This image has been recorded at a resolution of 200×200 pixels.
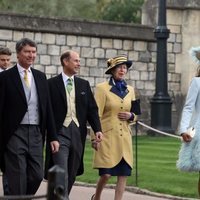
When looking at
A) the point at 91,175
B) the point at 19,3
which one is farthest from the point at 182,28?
the point at 19,3

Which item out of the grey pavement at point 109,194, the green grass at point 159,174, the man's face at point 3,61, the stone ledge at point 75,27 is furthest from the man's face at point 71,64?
the stone ledge at point 75,27

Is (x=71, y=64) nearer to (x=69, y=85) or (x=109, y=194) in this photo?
(x=69, y=85)

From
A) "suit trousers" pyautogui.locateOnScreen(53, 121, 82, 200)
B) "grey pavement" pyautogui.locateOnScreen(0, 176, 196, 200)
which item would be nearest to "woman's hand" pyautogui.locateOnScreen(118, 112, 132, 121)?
"suit trousers" pyautogui.locateOnScreen(53, 121, 82, 200)

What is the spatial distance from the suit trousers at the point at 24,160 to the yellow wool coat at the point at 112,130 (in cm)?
195

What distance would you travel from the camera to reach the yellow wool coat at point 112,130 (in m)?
11.3

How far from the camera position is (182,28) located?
1073 inches

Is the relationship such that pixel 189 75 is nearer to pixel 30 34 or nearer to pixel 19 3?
pixel 30 34

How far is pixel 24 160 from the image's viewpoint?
30.8 feet

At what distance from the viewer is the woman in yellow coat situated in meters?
11.3

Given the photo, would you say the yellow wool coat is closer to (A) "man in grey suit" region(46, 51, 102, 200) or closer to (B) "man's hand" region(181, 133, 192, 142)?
(A) "man in grey suit" region(46, 51, 102, 200)

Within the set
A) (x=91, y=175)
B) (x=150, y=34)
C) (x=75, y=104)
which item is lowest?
(x=91, y=175)

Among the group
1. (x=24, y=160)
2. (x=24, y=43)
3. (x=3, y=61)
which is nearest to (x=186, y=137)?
(x=24, y=160)

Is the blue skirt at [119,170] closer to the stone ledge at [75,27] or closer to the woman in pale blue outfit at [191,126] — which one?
the woman in pale blue outfit at [191,126]

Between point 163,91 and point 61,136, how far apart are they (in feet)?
50.3
